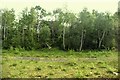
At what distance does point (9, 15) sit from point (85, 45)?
8743 millimetres

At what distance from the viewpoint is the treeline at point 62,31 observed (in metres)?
26.6

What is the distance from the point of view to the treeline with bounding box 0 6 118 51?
1046 inches

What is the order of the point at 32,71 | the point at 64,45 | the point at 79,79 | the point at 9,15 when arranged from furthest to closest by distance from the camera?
the point at 9,15
the point at 64,45
the point at 32,71
the point at 79,79

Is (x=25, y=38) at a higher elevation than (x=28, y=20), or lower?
lower

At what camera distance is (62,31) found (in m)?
27.6

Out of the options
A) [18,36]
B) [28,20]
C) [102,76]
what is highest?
[28,20]

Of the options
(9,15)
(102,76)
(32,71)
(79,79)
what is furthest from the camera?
(9,15)

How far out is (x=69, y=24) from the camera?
1083 inches

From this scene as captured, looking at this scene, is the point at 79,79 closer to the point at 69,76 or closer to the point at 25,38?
the point at 69,76

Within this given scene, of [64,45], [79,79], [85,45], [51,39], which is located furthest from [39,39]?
[79,79]

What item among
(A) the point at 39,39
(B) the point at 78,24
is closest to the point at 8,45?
(A) the point at 39,39

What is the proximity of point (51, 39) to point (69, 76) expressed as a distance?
1713 centimetres

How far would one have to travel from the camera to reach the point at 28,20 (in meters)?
28.0

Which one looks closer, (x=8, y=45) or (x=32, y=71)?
(x=32, y=71)
